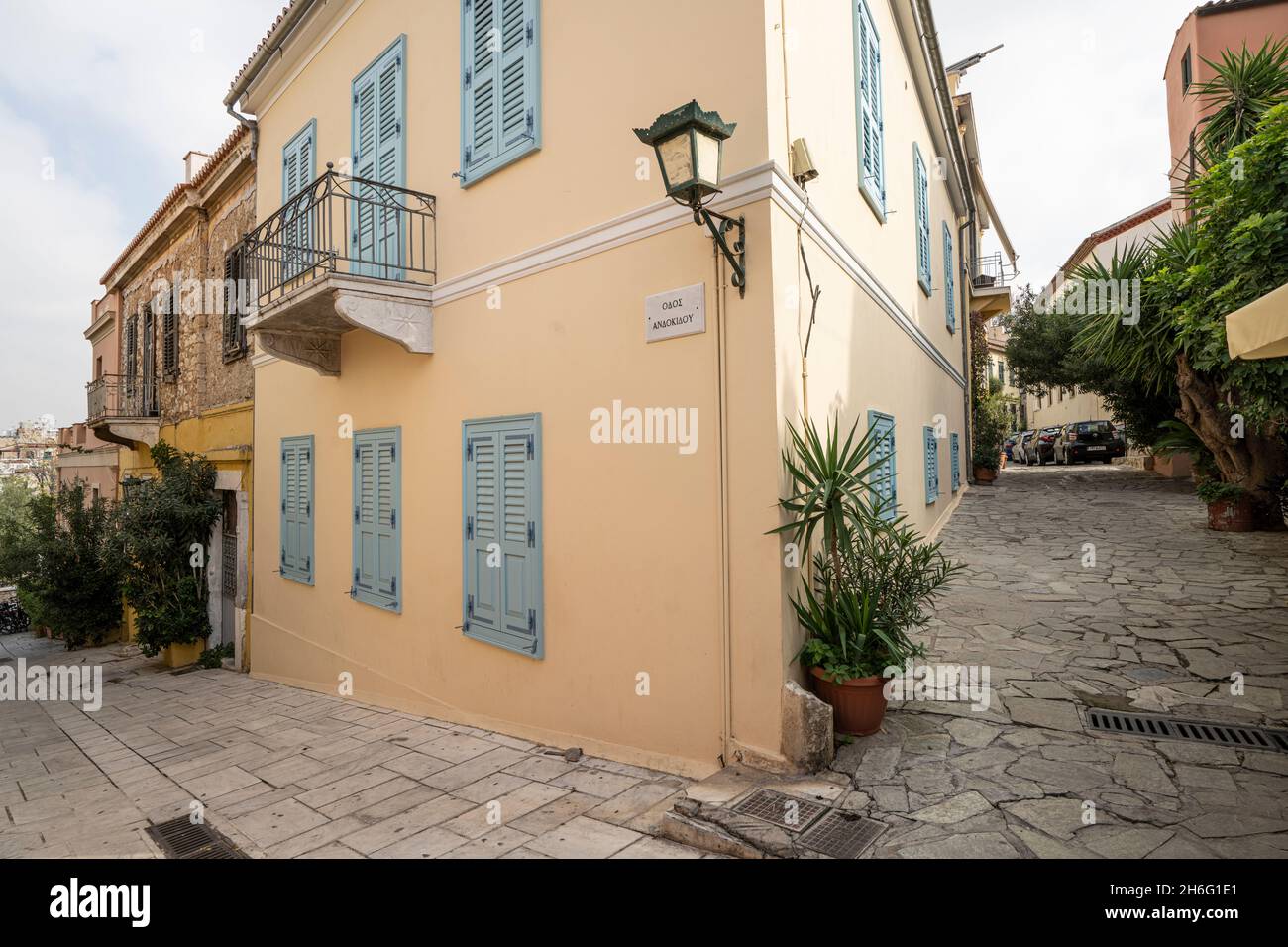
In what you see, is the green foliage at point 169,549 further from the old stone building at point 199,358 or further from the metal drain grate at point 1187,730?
the metal drain grate at point 1187,730

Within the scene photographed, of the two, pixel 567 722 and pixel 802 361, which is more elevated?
pixel 802 361

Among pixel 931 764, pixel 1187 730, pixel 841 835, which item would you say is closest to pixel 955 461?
pixel 1187 730

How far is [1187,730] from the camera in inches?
159

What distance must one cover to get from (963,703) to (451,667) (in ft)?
13.7

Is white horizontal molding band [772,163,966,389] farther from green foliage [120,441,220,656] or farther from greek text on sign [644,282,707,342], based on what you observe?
green foliage [120,441,220,656]

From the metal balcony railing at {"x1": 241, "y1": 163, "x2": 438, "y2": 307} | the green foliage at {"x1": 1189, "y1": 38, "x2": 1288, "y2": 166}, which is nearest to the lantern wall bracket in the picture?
the metal balcony railing at {"x1": 241, "y1": 163, "x2": 438, "y2": 307}

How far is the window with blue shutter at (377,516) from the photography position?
23.0ft

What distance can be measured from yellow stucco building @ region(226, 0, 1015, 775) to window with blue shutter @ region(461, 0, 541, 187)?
30mm

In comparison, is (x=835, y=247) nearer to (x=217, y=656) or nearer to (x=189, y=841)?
(x=189, y=841)

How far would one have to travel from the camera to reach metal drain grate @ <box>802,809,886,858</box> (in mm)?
3055

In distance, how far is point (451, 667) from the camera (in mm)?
6312
